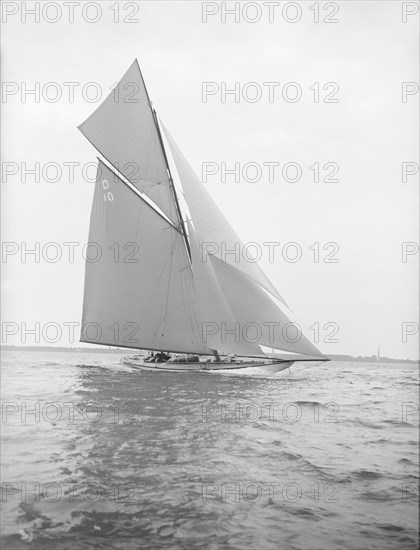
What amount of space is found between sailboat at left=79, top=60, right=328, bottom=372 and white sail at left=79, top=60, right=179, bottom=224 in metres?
0.07

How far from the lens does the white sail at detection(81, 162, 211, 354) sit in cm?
3005

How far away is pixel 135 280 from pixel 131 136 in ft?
36.5

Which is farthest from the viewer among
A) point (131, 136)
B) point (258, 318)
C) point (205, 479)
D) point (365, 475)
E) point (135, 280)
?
point (131, 136)

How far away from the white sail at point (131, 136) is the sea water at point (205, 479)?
23.4m

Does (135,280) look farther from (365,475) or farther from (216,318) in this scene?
(365,475)

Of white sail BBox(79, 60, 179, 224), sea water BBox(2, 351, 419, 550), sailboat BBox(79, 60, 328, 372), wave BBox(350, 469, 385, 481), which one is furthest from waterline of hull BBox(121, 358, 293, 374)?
wave BBox(350, 469, 385, 481)

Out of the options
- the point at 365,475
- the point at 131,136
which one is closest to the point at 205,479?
the point at 365,475

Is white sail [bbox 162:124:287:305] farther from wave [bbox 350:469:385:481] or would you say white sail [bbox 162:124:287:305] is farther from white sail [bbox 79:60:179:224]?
wave [bbox 350:469:385:481]

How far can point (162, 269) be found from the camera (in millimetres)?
30344

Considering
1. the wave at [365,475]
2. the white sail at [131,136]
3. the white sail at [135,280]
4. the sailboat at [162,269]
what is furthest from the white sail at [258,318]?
the wave at [365,475]

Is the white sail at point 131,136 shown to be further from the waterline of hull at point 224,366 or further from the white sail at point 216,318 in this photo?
the waterline of hull at point 224,366

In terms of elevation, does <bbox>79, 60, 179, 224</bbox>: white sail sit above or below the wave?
above

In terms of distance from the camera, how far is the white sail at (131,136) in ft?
111

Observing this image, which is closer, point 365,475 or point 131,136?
point 365,475
